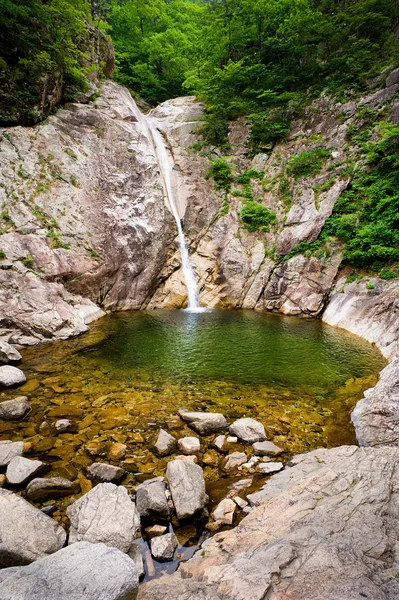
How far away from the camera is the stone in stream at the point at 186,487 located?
360 cm

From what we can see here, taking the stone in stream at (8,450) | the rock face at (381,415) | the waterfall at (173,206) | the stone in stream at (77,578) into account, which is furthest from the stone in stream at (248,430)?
the waterfall at (173,206)

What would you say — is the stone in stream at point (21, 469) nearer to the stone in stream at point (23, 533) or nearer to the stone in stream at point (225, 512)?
the stone in stream at point (23, 533)

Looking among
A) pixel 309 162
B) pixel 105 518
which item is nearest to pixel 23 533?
pixel 105 518

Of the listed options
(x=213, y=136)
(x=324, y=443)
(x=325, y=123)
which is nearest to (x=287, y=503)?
(x=324, y=443)

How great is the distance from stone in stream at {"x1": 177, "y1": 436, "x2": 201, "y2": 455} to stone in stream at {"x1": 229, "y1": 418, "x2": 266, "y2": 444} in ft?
2.49

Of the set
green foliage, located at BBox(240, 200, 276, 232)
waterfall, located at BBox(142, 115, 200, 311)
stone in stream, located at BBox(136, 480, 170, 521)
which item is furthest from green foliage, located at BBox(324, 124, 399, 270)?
stone in stream, located at BBox(136, 480, 170, 521)

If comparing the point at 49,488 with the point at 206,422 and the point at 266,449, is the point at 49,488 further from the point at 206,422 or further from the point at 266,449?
the point at 266,449

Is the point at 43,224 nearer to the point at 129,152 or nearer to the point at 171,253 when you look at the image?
the point at 171,253

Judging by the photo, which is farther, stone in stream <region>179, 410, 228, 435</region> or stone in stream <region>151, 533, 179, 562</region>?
stone in stream <region>179, 410, 228, 435</region>

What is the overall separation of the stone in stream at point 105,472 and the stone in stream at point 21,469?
0.71m

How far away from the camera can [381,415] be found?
503cm

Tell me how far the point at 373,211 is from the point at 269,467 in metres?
14.8

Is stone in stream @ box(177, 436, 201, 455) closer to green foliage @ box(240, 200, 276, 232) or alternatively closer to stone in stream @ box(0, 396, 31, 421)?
stone in stream @ box(0, 396, 31, 421)

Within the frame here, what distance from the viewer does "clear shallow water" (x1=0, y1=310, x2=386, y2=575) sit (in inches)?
188
